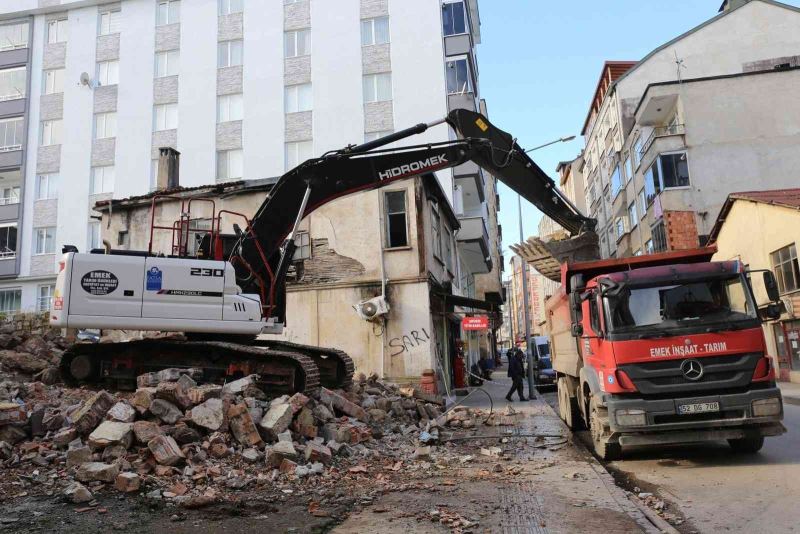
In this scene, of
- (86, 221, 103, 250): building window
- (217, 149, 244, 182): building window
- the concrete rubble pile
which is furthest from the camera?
(86, 221, 103, 250): building window

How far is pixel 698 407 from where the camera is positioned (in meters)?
7.28

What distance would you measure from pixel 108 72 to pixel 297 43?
476 inches

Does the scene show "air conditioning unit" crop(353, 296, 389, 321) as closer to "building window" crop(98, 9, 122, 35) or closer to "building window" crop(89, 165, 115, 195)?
"building window" crop(89, 165, 115, 195)

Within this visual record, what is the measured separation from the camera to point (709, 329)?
7.46 meters

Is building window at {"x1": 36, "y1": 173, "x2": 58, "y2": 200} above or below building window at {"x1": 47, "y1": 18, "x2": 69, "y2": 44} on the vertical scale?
below

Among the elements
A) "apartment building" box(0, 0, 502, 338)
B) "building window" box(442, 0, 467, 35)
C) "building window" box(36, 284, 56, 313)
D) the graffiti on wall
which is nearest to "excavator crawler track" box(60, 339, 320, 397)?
the graffiti on wall

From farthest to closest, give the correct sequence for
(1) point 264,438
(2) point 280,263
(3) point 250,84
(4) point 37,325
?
1. (3) point 250,84
2. (4) point 37,325
3. (2) point 280,263
4. (1) point 264,438

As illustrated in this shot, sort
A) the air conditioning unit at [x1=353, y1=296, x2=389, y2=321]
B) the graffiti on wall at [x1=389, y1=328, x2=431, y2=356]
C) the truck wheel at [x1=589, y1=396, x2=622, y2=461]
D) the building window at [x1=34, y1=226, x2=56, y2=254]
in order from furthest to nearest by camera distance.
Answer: the building window at [x1=34, y1=226, x2=56, y2=254] → the graffiti on wall at [x1=389, y1=328, x2=431, y2=356] → the air conditioning unit at [x1=353, y1=296, x2=389, y2=321] → the truck wheel at [x1=589, y1=396, x2=622, y2=461]

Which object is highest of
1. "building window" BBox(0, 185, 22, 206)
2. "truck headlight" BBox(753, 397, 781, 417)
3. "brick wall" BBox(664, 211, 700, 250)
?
"building window" BBox(0, 185, 22, 206)

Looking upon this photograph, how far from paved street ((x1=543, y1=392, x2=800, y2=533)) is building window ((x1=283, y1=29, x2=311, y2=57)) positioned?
31344 millimetres

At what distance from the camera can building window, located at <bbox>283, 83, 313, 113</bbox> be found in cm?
3384

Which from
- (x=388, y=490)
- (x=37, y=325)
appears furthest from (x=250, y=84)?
(x=388, y=490)

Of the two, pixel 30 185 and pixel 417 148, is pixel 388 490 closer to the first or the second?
pixel 417 148

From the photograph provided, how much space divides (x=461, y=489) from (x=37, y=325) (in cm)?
2156
